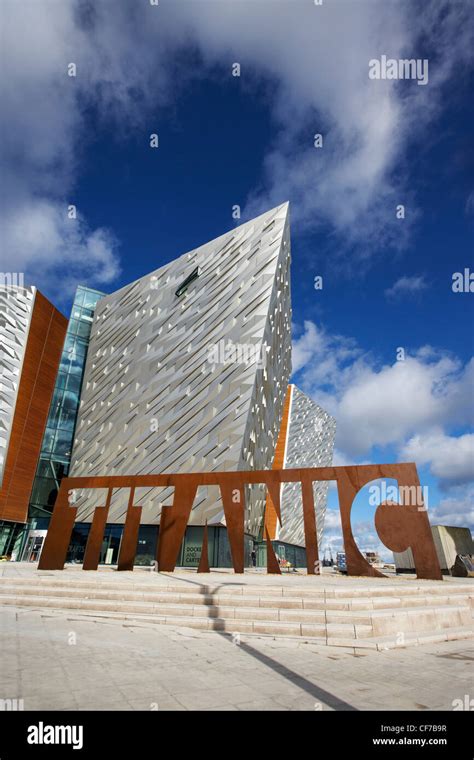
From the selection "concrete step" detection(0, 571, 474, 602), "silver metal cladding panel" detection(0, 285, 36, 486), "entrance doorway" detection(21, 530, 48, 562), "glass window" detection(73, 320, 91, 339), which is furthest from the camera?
"glass window" detection(73, 320, 91, 339)

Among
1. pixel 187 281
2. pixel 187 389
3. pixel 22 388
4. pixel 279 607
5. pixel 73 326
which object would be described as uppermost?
pixel 187 281

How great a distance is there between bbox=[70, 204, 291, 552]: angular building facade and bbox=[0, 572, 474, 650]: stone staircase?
39.3 feet

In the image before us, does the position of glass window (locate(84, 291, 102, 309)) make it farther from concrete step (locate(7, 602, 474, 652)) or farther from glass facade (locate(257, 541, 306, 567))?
concrete step (locate(7, 602, 474, 652))

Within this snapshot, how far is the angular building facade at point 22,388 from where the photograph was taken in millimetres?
31859

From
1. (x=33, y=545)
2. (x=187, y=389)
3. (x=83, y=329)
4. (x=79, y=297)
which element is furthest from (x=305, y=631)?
(x=79, y=297)

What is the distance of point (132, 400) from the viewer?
31672mm

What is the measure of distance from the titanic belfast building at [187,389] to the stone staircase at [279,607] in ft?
39.4

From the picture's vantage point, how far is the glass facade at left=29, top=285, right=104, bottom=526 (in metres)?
34.0

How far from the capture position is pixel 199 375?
2727 cm

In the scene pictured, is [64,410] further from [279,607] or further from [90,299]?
[279,607]

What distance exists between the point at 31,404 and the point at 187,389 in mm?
16654

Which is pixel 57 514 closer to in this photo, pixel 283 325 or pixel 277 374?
pixel 277 374

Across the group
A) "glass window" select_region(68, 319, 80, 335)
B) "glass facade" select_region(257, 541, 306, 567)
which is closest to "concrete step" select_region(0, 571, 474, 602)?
"glass facade" select_region(257, 541, 306, 567)

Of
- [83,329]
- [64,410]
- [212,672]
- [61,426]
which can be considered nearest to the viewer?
[212,672]
